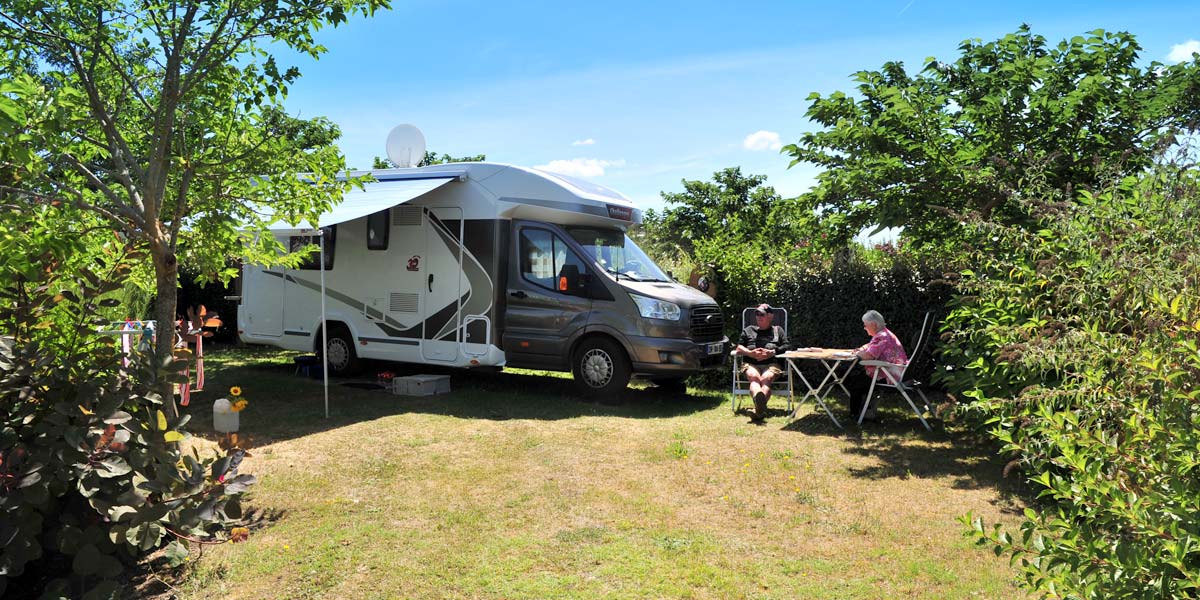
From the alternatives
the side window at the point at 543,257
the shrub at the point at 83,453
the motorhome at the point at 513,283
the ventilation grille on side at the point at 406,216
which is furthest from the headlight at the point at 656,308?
the shrub at the point at 83,453

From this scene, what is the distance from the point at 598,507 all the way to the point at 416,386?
183 inches

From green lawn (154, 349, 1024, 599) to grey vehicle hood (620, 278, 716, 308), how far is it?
122cm

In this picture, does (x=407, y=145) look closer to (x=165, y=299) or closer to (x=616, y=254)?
(x=616, y=254)

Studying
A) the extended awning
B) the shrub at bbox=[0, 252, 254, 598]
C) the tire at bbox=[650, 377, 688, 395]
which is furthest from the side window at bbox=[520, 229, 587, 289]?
the shrub at bbox=[0, 252, 254, 598]

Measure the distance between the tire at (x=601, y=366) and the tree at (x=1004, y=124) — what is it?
9.45 ft

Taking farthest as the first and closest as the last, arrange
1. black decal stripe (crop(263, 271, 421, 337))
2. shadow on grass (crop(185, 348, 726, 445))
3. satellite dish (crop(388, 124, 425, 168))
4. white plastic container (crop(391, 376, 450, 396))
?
1. satellite dish (crop(388, 124, 425, 168))
2. black decal stripe (crop(263, 271, 421, 337))
3. white plastic container (crop(391, 376, 450, 396))
4. shadow on grass (crop(185, 348, 726, 445))

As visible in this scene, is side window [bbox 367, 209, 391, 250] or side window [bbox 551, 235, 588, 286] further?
side window [bbox 367, 209, 391, 250]

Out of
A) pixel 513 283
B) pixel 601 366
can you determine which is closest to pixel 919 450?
pixel 601 366

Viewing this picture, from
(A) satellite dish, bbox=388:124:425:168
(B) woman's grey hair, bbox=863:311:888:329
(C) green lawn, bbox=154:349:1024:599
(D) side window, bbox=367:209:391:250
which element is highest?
(A) satellite dish, bbox=388:124:425:168

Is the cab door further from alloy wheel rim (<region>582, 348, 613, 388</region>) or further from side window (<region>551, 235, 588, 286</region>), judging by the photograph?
alloy wheel rim (<region>582, 348, 613, 388</region>)

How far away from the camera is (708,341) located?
8.92 m

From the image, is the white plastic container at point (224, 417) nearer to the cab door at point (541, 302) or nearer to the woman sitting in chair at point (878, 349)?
the cab door at point (541, 302)

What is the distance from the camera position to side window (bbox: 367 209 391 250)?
31.7 ft

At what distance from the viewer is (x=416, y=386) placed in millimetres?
9133
